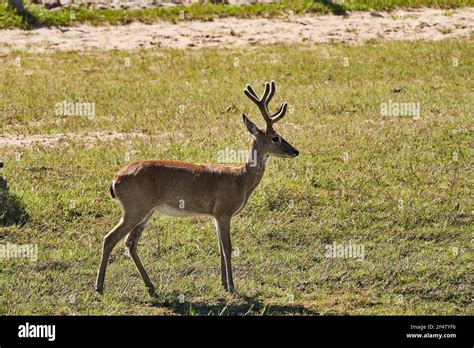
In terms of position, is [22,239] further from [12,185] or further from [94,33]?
[94,33]

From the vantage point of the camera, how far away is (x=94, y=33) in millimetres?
24469

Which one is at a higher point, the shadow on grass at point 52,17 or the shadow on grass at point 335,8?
the shadow on grass at point 335,8

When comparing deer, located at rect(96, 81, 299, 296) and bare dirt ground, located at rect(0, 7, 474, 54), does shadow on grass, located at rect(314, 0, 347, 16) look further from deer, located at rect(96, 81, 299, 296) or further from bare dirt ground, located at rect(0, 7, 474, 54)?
deer, located at rect(96, 81, 299, 296)

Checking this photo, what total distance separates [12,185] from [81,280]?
2.93m

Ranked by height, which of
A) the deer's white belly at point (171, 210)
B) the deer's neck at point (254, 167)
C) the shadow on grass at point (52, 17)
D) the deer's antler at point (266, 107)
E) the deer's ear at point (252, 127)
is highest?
the deer's antler at point (266, 107)

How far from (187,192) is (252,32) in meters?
11.1

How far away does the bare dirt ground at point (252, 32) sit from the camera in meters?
24.0

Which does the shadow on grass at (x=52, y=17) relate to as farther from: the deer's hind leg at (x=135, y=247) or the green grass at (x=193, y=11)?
the deer's hind leg at (x=135, y=247)

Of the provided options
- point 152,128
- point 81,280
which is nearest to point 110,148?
point 152,128

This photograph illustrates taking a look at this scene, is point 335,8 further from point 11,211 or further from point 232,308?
point 232,308

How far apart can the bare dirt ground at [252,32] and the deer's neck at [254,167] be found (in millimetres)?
9717

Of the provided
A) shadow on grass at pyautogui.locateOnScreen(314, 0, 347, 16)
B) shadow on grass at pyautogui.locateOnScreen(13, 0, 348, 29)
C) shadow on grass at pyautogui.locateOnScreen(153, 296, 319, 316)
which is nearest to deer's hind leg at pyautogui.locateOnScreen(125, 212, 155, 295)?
shadow on grass at pyautogui.locateOnScreen(153, 296, 319, 316)

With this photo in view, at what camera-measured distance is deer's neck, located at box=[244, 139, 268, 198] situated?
47.8ft

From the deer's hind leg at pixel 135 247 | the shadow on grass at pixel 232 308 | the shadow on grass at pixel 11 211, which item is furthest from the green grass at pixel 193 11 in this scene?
the shadow on grass at pixel 232 308
